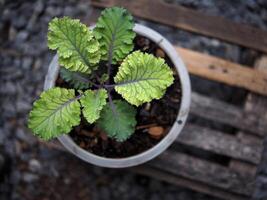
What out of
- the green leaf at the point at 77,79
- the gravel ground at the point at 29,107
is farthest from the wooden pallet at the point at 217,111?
the green leaf at the point at 77,79

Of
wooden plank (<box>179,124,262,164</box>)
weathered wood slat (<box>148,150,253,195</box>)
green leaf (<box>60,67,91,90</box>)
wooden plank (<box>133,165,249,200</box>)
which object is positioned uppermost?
green leaf (<box>60,67,91,90</box>)

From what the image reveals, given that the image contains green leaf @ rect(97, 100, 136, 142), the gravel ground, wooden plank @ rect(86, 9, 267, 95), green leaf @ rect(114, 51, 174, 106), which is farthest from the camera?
the gravel ground

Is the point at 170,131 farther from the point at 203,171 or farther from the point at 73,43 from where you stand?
the point at 73,43

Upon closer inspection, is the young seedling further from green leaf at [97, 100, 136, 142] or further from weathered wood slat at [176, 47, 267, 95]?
weathered wood slat at [176, 47, 267, 95]

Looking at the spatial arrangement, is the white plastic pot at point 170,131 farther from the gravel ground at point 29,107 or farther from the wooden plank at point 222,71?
the gravel ground at point 29,107

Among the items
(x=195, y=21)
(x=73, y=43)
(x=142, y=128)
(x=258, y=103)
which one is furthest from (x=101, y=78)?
(x=258, y=103)

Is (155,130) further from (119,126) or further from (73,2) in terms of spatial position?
(73,2)

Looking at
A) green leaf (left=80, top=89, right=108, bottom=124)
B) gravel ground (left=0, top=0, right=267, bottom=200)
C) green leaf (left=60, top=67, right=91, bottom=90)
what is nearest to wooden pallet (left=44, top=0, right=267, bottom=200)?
gravel ground (left=0, top=0, right=267, bottom=200)
